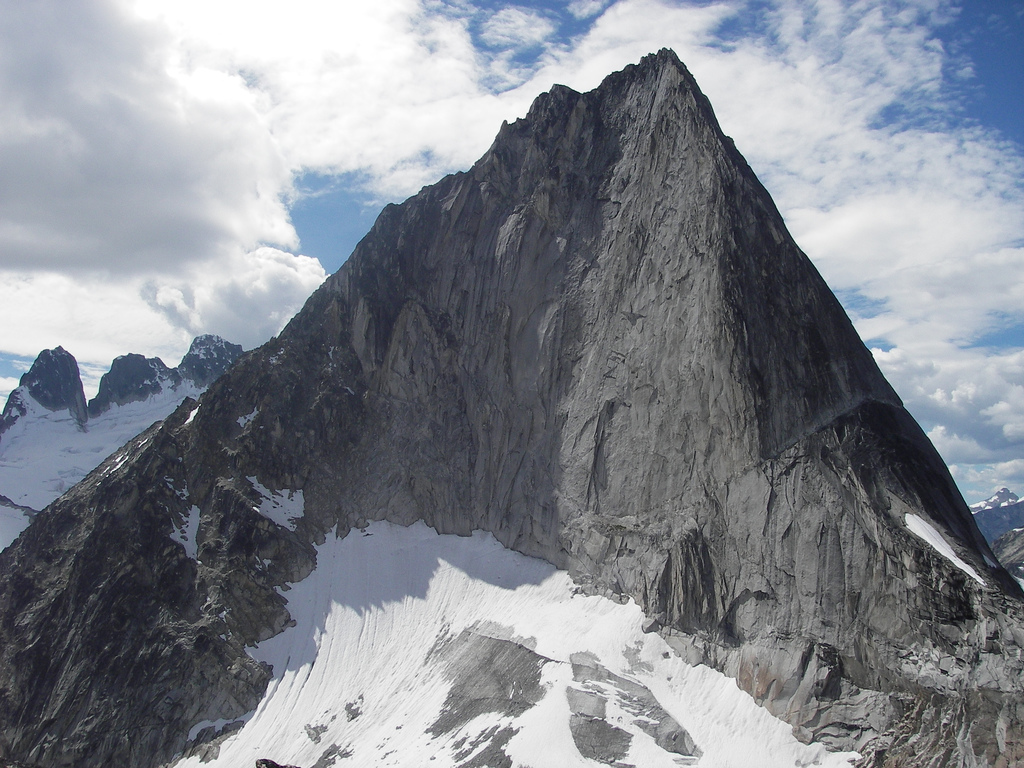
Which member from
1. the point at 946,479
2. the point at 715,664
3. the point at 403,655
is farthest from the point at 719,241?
the point at 403,655

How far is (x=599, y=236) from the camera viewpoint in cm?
5931

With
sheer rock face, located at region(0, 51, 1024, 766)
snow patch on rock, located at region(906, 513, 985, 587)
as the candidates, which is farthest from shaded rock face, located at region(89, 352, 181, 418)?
snow patch on rock, located at region(906, 513, 985, 587)

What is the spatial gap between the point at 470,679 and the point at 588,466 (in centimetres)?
1633

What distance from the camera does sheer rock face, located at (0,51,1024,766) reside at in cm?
3562

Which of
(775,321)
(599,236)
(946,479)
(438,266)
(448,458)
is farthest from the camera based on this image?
(438,266)

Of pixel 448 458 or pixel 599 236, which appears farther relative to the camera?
pixel 448 458

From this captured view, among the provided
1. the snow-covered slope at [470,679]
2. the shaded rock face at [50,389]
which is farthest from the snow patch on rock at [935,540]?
the shaded rock face at [50,389]

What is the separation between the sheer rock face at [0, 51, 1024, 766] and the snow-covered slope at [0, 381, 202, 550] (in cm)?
6704

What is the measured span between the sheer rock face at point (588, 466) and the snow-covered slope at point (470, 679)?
162 cm

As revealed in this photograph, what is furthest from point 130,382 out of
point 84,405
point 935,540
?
point 935,540

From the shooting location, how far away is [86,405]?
470 ft

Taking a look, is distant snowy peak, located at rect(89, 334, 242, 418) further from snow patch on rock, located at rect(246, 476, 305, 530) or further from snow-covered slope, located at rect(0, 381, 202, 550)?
snow patch on rock, located at rect(246, 476, 305, 530)

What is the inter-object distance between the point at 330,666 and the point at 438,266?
36.6 meters

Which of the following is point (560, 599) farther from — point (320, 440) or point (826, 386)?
point (320, 440)
